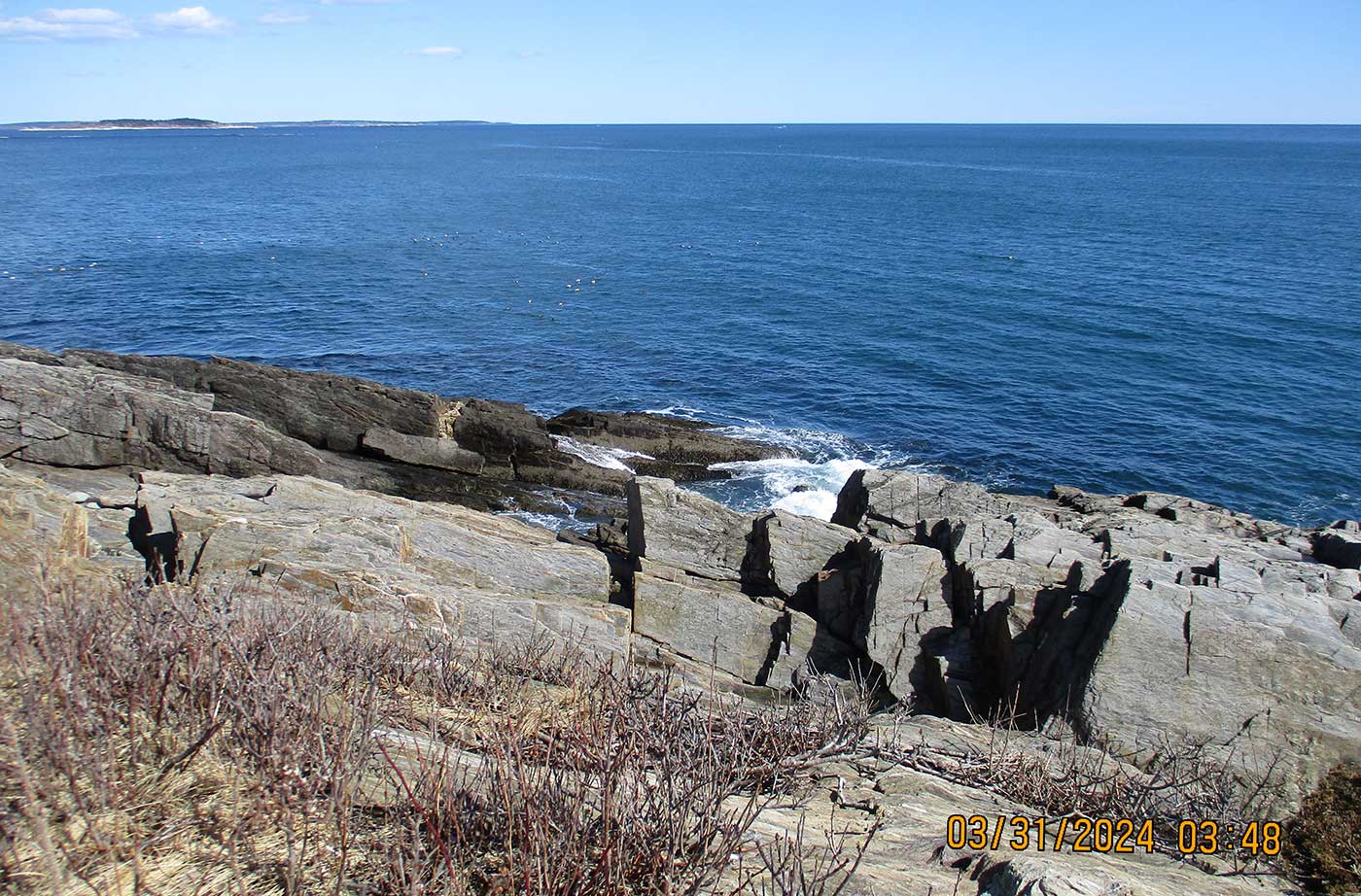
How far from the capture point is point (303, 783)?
5.41 m

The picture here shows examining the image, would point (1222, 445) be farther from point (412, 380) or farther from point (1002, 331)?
point (412, 380)

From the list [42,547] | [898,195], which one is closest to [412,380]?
[42,547]

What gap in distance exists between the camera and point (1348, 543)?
19.7 meters

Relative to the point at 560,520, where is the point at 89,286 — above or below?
above

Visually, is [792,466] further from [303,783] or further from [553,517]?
[303,783]

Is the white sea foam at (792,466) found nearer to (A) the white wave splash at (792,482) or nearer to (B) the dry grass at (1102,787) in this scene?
(A) the white wave splash at (792,482)

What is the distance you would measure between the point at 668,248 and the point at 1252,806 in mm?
74635
